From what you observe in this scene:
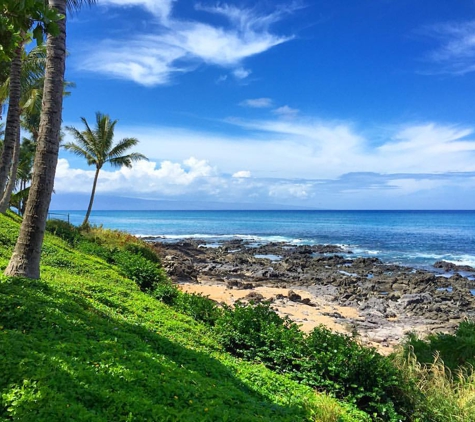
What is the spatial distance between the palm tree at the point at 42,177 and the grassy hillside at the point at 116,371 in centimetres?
67

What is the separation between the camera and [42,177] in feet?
24.8

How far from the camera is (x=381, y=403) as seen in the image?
5.95 metres

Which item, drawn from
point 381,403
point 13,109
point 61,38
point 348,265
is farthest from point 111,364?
point 348,265

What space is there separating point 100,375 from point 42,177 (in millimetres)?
5072

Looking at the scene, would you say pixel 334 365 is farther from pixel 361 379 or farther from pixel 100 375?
pixel 100 375

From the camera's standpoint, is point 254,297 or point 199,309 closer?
point 199,309

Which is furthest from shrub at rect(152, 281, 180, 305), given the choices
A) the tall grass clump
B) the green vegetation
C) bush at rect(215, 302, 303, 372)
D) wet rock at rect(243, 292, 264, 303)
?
wet rock at rect(243, 292, 264, 303)

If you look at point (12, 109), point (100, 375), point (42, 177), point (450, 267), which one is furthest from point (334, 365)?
point (450, 267)

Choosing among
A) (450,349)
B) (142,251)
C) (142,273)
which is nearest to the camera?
(450,349)

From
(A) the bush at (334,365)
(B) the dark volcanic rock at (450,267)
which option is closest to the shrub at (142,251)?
(A) the bush at (334,365)

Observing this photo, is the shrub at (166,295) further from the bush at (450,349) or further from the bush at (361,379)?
the bush at (450,349)

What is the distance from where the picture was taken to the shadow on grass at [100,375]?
337 centimetres

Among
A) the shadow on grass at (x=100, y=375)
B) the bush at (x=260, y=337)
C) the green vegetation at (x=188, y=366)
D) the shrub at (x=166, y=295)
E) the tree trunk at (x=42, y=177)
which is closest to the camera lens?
the shadow on grass at (x=100, y=375)

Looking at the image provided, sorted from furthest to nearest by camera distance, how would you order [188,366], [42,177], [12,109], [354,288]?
[354,288] → [12,109] → [42,177] → [188,366]
